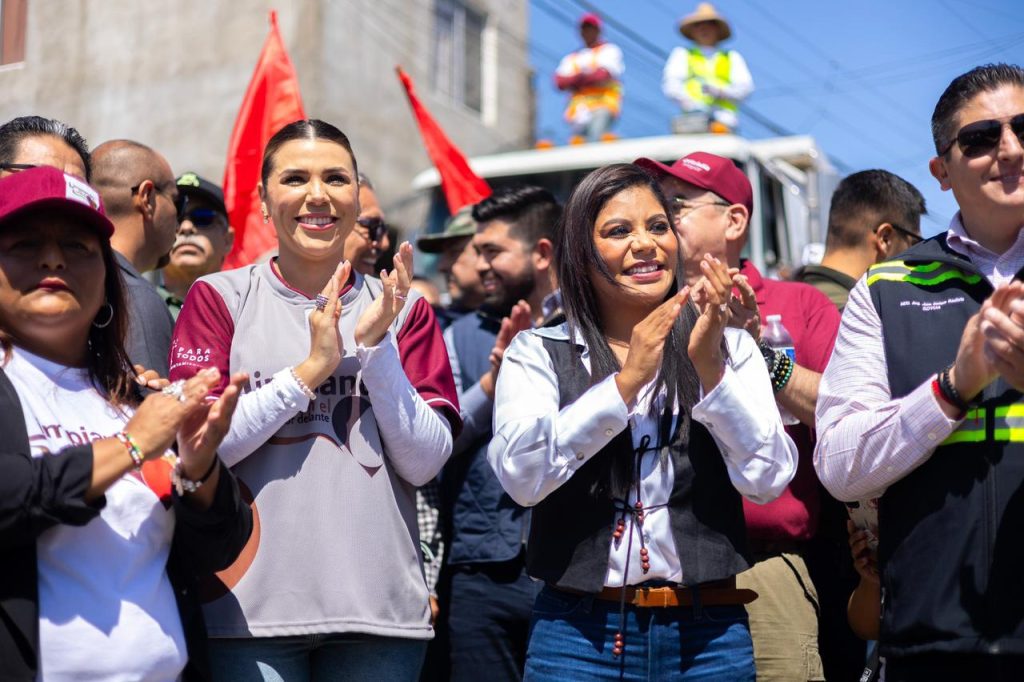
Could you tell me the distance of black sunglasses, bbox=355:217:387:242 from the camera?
5.39 metres

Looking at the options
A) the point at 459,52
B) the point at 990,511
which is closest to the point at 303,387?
the point at 990,511

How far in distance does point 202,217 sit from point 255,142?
793mm

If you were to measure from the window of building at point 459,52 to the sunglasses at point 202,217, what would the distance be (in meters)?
12.6

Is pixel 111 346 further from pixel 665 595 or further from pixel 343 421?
pixel 665 595

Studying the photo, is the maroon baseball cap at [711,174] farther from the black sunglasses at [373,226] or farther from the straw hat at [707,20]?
the straw hat at [707,20]

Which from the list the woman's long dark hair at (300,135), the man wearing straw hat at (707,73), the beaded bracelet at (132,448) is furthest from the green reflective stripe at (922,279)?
the man wearing straw hat at (707,73)

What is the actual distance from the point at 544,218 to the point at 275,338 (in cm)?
249

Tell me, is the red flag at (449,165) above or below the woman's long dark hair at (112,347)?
above

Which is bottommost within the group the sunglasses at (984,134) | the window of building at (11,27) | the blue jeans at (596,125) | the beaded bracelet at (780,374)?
the beaded bracelet at (780,374)

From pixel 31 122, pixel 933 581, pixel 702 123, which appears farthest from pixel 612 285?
pixel 702 123

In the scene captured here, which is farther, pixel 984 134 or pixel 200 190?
pixel 200 190

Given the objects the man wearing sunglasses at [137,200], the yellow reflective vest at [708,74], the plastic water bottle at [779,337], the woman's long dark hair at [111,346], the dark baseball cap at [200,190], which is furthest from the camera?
the yellow reflective vest at [708,74]

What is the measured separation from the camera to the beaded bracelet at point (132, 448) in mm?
2623

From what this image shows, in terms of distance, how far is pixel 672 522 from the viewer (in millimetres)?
A: 3219
